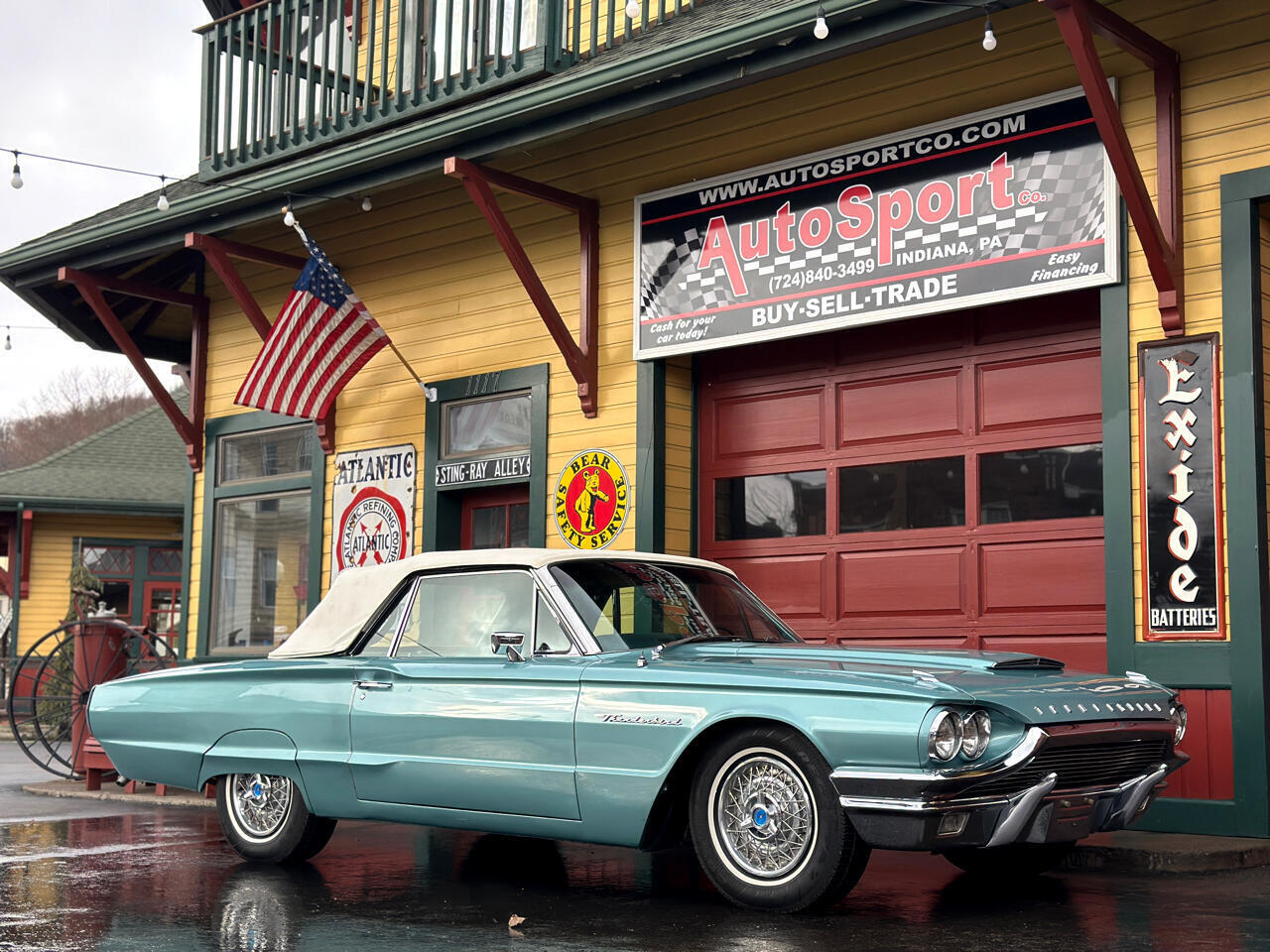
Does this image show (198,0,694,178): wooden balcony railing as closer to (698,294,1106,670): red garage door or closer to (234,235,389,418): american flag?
(234,235,389,418): american flag

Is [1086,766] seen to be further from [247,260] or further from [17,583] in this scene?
[17,583]

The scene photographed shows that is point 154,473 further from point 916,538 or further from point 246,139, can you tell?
point 916,538

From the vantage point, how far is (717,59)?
8.73 metres

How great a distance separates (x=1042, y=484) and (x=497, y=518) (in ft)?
15.3

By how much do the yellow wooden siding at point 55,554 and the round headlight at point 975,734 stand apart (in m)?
22.5

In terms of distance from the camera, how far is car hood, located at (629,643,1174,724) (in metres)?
5.54

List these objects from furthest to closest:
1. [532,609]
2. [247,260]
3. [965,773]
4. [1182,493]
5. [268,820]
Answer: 1. [247,260]
2. [1182,493]
3. [268,820]
4. [532,609]
5. [965,773]

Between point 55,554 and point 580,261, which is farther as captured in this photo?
point 55,554

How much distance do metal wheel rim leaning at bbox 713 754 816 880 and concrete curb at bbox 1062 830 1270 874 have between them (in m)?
2.07

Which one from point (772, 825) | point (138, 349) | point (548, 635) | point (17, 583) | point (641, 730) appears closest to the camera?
point (772, 825)

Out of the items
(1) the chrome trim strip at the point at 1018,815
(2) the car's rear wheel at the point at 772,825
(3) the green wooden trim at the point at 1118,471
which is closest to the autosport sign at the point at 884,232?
(3) the green wooden trim at the point at 1118,471

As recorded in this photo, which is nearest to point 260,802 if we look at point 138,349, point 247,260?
point 247,260

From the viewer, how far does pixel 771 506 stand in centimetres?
1063

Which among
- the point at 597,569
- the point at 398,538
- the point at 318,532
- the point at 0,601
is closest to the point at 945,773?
the point at 597,569
